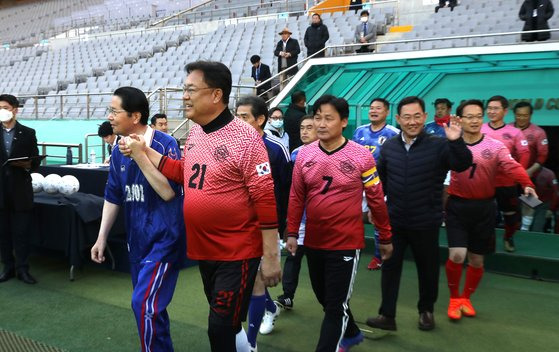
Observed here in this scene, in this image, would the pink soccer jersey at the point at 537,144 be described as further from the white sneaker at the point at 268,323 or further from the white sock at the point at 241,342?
the white sock at the point at 241,342

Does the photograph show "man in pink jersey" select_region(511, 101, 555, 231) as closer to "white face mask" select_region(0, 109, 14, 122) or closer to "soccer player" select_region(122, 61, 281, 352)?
"soccer player" select_region(122, 61, 281, 352)

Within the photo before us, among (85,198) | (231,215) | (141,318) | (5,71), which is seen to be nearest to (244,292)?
(231,215)

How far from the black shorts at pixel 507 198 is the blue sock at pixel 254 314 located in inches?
128

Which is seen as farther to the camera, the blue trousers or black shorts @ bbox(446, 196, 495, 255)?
black shorts @ bbox(446, 196, 495, 255)

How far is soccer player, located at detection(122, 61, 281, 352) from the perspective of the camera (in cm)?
221

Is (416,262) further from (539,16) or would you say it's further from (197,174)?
(539,16)

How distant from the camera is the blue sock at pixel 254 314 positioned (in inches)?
123

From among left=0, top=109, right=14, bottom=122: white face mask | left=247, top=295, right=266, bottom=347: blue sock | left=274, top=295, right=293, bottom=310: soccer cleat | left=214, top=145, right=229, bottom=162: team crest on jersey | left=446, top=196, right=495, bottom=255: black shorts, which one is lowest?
left=274, top=295, right=293, bottom=310: soccer cleat

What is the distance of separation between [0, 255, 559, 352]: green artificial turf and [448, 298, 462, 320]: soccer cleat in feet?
0.19

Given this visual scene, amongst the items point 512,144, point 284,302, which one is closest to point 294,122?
point 512,144

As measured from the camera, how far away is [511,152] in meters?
5.27

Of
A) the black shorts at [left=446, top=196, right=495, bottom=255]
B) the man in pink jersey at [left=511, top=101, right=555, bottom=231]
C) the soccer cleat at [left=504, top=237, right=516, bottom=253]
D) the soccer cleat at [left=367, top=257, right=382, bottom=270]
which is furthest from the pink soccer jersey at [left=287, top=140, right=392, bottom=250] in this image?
the man in pink jersey at [left=511, top=101, right=555, bottom=231]

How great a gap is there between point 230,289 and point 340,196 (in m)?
0.98

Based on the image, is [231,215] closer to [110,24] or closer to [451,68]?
[451,68]
